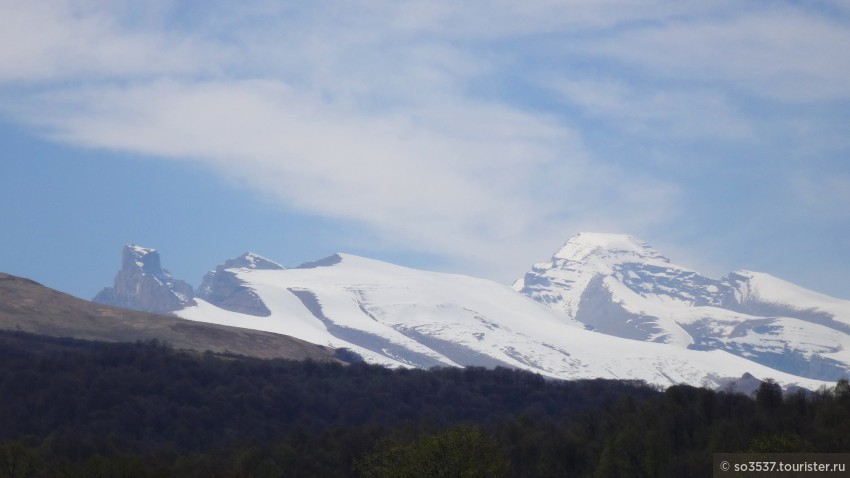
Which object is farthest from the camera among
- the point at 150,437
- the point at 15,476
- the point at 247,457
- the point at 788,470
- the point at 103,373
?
the point at 103,373

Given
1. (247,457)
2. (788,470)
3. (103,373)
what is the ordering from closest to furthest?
(788,470)
(247,457)
(103,373)

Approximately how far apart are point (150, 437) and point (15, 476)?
68.9 m

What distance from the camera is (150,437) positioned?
16725 cm

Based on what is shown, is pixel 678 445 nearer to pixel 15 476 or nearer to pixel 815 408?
pixel 815 408

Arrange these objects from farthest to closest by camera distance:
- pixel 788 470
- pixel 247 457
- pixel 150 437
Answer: pixel 150 437
pixel 247 457
pixel 788 470

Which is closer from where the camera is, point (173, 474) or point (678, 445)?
point (173, 474)

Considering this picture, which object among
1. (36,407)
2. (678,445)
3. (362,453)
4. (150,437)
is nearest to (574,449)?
(678,445)

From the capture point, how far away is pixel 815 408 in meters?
128

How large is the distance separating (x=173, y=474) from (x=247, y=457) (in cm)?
1625

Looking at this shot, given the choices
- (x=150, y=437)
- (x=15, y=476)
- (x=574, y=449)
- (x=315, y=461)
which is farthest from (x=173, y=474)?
(x=150, y=437)

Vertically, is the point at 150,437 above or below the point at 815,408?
below

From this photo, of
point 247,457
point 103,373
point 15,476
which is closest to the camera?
point 15,476

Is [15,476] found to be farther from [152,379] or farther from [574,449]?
[152,379]

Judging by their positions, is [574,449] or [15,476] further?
[574,449]
